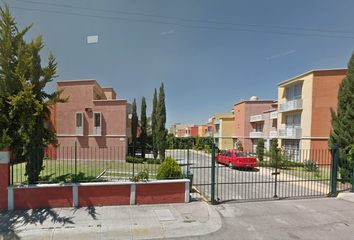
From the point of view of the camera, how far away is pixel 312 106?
1445 cm

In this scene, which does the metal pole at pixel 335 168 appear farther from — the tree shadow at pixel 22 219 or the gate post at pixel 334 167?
the tree shadow at pixel 22 219

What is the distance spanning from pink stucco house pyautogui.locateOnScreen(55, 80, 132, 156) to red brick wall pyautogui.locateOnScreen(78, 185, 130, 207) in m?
10.4

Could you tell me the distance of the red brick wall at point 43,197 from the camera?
15.4ft

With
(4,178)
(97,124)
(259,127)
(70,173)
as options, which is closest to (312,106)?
(259,127)

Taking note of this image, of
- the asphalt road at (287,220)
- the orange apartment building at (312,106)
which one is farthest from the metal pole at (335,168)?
the orange apartment building at (312,106)

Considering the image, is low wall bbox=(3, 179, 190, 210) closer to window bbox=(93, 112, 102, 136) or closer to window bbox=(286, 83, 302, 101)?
window bbox=(93, 112, 102, 136)

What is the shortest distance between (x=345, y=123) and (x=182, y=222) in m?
9.68

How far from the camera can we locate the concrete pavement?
3932mm

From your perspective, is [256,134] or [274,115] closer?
[274,115]

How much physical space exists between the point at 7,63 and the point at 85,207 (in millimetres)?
5252

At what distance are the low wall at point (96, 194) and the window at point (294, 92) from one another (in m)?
17.5

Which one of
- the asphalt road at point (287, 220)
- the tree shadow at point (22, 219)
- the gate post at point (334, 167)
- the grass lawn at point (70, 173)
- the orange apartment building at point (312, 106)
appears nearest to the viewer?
the tree shadow at point (22, 219)

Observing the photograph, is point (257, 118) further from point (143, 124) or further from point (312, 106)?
point (143, 124)

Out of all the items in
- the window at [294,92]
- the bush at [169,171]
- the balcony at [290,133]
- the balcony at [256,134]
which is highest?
the window at [294,92]
